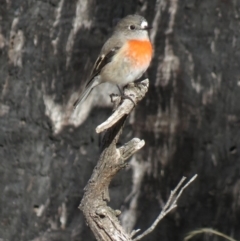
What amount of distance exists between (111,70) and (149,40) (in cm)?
43

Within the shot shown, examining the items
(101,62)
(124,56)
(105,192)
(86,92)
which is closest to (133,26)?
(124,56)

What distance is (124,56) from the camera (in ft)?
22.4

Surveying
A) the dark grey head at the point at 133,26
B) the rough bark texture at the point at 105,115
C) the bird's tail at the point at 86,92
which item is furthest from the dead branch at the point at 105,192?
the rough bark texture at the point at 105,115

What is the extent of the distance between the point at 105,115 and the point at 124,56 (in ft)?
1.69

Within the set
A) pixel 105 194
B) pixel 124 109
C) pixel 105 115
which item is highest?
pixel 124 109

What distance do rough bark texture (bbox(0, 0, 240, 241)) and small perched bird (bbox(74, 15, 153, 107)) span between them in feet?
0.74

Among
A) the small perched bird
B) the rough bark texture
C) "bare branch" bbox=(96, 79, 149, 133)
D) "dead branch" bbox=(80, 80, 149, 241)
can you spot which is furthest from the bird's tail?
"dead branch" bbox=(80, 80, 149, 241)

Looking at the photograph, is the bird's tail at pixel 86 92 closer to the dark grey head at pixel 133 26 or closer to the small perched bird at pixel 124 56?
the small perched bird at pixel 124 56

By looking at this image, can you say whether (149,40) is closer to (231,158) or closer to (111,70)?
(111,70)

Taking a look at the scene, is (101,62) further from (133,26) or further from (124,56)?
(133,26)

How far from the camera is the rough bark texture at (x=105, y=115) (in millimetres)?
6984

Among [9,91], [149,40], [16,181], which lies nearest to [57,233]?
[16,181]

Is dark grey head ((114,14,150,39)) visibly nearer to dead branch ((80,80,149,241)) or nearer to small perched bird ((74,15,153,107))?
small perched bird ((74,15,153,107))

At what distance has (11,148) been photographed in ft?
23.3
